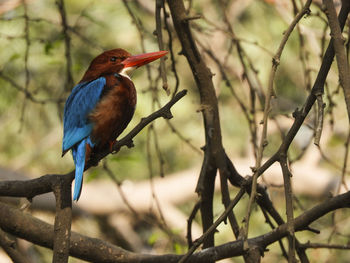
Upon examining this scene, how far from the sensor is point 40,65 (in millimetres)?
7141

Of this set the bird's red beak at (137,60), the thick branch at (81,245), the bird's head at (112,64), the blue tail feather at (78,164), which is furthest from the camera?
the bird's head at (112,64)

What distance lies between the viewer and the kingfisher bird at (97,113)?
2.64m

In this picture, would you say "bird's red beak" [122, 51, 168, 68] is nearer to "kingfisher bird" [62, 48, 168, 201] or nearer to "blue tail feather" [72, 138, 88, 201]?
"kingfisher bird" [62, 48, 168, 201]

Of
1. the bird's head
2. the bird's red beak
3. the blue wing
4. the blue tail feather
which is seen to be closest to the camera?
the blue tail feather

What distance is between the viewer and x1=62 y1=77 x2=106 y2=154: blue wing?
2629 millimetres

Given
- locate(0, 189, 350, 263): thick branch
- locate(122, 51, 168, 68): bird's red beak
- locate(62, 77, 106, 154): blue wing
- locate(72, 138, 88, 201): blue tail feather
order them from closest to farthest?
locate(0, 189, 350, 263): thick branch → locate(72, 138, 88, 201): blue tail feather → locate(62, 77, 106, 154): blue wing → locate(122, 51, 168, 68): bird's red beak

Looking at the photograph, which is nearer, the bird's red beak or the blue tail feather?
the blue tail feather

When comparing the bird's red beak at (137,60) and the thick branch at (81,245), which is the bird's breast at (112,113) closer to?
the bird's red beak at (137,60)

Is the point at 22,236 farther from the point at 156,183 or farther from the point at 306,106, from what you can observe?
the point at 156,183

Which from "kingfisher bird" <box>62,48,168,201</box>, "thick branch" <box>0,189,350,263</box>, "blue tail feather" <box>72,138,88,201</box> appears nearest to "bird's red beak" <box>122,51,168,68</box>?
"kingfisher bird" <box>62,48,168,201</box>

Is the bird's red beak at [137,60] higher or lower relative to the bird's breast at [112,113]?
higher

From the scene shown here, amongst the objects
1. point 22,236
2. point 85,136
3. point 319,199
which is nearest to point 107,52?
point 85,136

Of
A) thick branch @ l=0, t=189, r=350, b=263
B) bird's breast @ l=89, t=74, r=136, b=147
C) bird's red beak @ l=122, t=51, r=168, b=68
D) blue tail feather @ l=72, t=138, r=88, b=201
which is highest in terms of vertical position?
bird's red beak @ l=122, t=51, r=168, b=68

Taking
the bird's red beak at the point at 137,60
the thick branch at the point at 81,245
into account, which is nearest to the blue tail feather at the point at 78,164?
the thick branch at the point at 81,245
